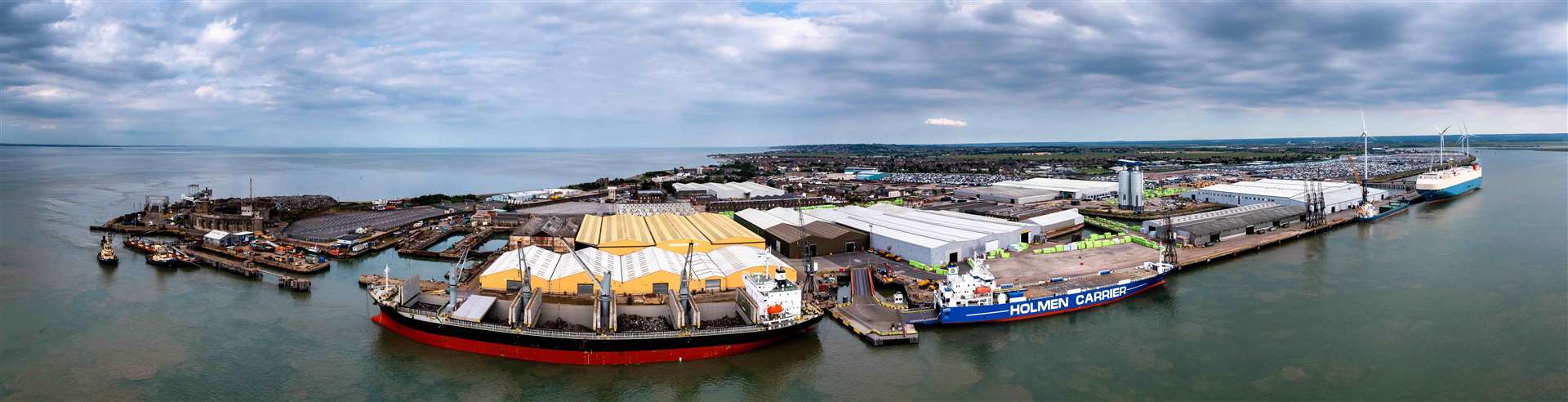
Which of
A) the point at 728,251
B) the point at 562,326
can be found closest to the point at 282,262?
the point at 562,326

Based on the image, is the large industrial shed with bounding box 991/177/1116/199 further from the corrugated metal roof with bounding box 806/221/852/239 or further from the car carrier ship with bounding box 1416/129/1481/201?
the corrugated metal roof with bounding box 806/221/852/239

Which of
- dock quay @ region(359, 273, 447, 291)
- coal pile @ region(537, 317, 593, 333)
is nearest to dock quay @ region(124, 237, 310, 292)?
dock quay @ region(359, 273, 447, 291)

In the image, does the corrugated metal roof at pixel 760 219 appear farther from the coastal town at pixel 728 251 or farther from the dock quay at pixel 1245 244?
the dock quay at pixel 1245 244

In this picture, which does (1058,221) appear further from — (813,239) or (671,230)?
(671,230)

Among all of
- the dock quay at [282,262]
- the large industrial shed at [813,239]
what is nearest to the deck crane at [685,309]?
the large industrial shed at [813,239]

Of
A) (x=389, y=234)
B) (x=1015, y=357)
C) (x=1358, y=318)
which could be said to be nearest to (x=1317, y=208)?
(x=1358, y=318)

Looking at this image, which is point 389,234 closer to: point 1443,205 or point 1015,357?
point 1015,357
